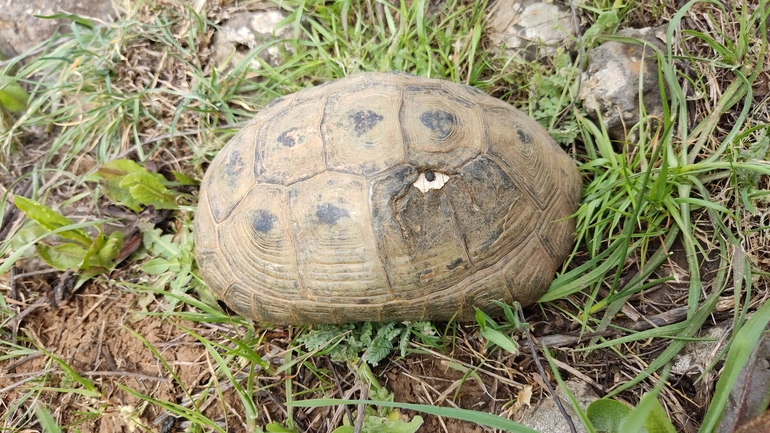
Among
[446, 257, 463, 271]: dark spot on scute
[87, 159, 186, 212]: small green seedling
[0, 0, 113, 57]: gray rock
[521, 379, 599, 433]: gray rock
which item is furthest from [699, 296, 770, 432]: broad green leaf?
[0, 0, 113, 57]: gray rock

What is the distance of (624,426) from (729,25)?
2.28m

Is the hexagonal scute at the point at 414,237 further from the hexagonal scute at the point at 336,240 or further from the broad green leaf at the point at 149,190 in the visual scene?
the broad green leaf at the point at 149,190

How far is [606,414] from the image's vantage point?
1.86m

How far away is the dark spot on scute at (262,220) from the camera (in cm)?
218

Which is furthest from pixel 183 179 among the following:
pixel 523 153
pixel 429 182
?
pixel 523 153

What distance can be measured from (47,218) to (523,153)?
264cm

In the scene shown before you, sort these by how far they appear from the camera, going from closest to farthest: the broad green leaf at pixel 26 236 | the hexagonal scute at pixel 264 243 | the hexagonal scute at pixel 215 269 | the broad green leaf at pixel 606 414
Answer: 1. the broad green leaf at pixel 606 414
2. the hexagonal scute at pixel 264 243
3. the hexagonal scute at pixel 215 269
4. the broad green leaf at pixel 26 236

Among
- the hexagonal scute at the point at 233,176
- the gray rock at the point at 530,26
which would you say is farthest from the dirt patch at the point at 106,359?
the gray rock at the point at 530,26

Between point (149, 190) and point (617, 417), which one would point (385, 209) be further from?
point (149, 190)

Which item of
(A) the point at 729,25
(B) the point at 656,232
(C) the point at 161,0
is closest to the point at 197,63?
(C) the point at 161,0

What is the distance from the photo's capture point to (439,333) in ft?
8.13

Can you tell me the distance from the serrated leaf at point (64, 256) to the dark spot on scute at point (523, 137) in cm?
251

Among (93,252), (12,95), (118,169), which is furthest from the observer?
(12,95)

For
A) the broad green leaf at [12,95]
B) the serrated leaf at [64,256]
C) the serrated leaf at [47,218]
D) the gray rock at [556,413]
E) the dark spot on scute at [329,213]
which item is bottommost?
the gray rock at [556,413]
